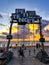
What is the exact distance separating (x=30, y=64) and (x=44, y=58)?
120 inches

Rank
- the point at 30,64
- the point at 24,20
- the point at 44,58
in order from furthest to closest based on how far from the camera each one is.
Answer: the point at 24,20 → the point at 44,58 → the point at 30,64

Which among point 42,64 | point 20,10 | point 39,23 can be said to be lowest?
point 42,64

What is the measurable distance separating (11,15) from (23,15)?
2157 mm

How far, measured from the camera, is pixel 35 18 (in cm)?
3219

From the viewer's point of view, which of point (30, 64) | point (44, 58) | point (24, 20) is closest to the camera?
point (30, 64)

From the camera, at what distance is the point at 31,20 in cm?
3175

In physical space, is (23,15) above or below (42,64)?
above

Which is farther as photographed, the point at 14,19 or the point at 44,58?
the point at 14,19

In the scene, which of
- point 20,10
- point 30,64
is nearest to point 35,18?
point 20,10

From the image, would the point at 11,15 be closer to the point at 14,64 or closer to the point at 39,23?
the point at 39,23

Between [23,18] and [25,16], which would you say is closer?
[23,18]

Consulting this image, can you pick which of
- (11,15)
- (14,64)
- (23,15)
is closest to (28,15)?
(23,15)

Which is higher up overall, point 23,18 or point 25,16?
point 25,16

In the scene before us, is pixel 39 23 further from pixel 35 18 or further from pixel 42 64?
pixel 42 64
